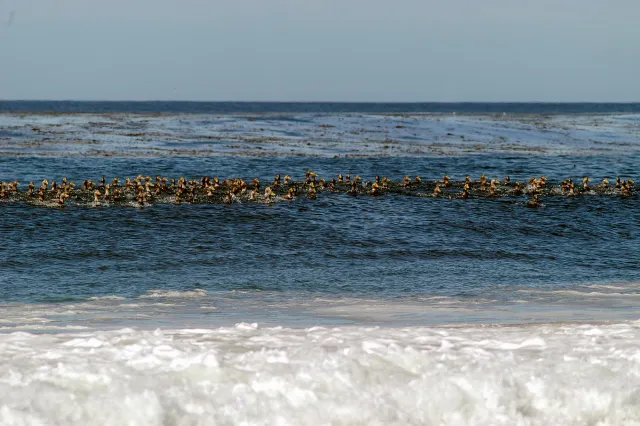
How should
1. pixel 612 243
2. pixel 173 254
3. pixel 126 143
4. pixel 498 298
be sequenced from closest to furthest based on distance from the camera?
pixel 498 298 → pixel 173 254 → pixel 612 243 → pixel 126 143

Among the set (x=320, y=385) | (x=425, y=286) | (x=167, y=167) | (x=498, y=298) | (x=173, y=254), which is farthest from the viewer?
(x=167, y=167)

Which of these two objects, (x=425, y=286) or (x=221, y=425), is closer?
(x=221, y=425)

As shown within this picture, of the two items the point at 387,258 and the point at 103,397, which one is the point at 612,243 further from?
the point at 103,397

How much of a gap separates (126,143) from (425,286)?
33959mm

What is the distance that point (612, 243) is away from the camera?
65.6 ft

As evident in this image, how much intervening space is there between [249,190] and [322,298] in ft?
37.5

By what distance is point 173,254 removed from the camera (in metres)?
17.4

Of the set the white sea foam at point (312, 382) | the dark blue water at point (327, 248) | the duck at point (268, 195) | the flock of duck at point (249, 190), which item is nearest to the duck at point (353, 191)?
the flock of duck at point (249, 190)

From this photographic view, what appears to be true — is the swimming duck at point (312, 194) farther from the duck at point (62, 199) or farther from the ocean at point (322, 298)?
the duck at point (62, 199)

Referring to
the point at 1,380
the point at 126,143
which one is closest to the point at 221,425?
the point at 1,380

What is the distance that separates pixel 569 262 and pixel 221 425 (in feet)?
41.4

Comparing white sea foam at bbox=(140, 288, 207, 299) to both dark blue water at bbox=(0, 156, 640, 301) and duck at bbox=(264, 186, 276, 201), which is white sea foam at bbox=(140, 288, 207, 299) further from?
duck at bbox=(264, 186, 276, 201)

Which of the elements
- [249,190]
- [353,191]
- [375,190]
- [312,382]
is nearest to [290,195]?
[249,190]

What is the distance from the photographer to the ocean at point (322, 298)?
290 inches
